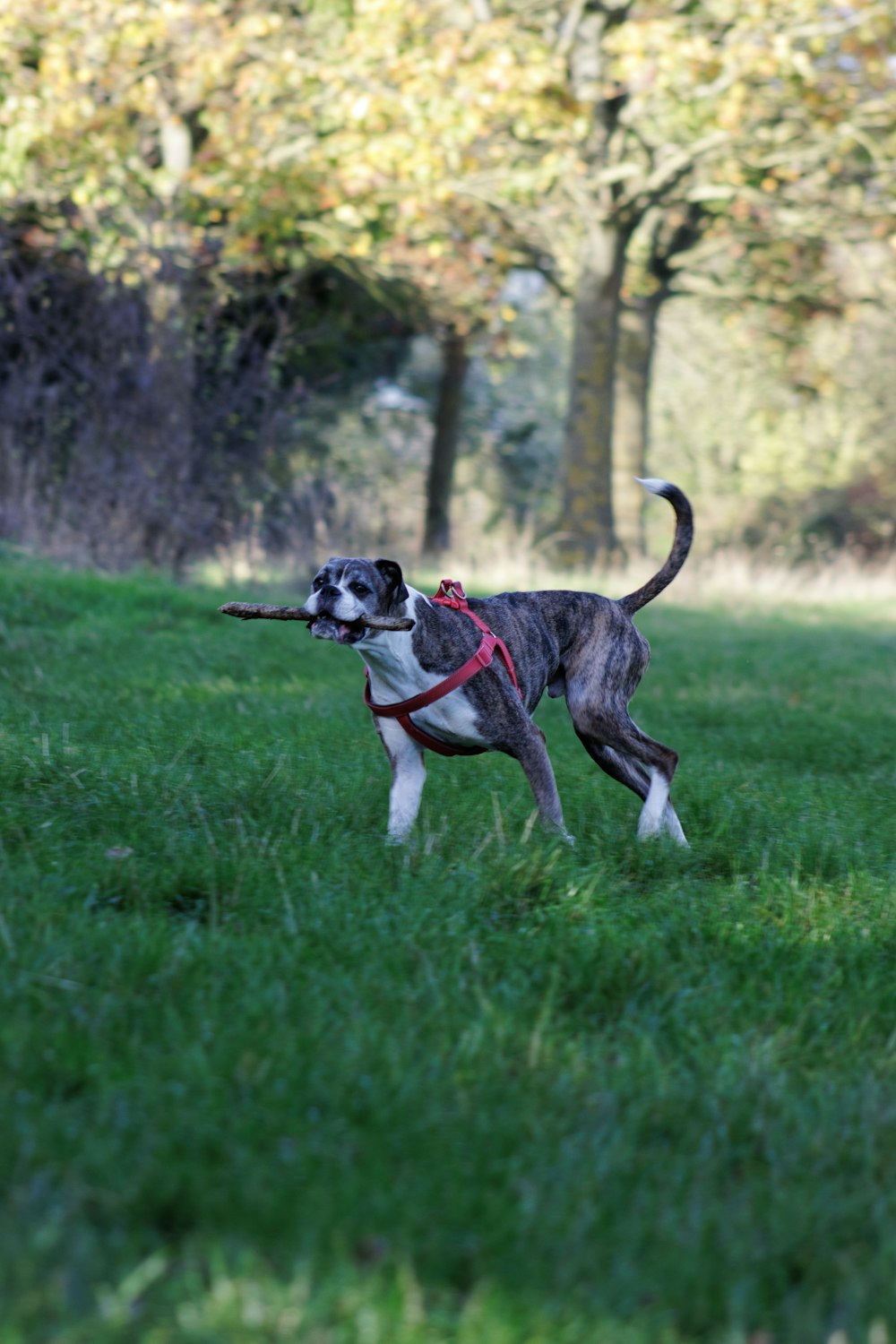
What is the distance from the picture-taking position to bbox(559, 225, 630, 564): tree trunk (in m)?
18.8

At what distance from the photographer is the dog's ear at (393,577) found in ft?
16.0

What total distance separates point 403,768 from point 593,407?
48.2 ft

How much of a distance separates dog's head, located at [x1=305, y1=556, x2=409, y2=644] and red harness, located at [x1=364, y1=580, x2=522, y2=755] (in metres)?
0.23

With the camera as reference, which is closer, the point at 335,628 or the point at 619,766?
the point at 335,628

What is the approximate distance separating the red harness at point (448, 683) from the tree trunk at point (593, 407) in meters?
13.6

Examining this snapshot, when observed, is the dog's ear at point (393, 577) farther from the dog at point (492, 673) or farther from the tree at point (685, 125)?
the tree at point (685, 125)

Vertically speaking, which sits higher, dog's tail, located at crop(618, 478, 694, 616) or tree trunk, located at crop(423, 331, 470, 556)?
tree trunk, located at crop(423, 331, 470, 556)

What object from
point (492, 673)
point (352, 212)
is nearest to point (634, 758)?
point (492, 673)

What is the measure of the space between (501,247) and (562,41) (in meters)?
3.59

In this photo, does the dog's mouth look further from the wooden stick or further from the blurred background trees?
the blurred background trees

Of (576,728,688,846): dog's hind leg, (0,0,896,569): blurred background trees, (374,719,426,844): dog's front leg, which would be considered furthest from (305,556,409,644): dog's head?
(0,0,896,569): blurred background trees

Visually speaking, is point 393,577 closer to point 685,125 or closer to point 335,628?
point 335,628

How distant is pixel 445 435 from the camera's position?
79.1 ft

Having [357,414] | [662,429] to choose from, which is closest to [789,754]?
[357,414]
